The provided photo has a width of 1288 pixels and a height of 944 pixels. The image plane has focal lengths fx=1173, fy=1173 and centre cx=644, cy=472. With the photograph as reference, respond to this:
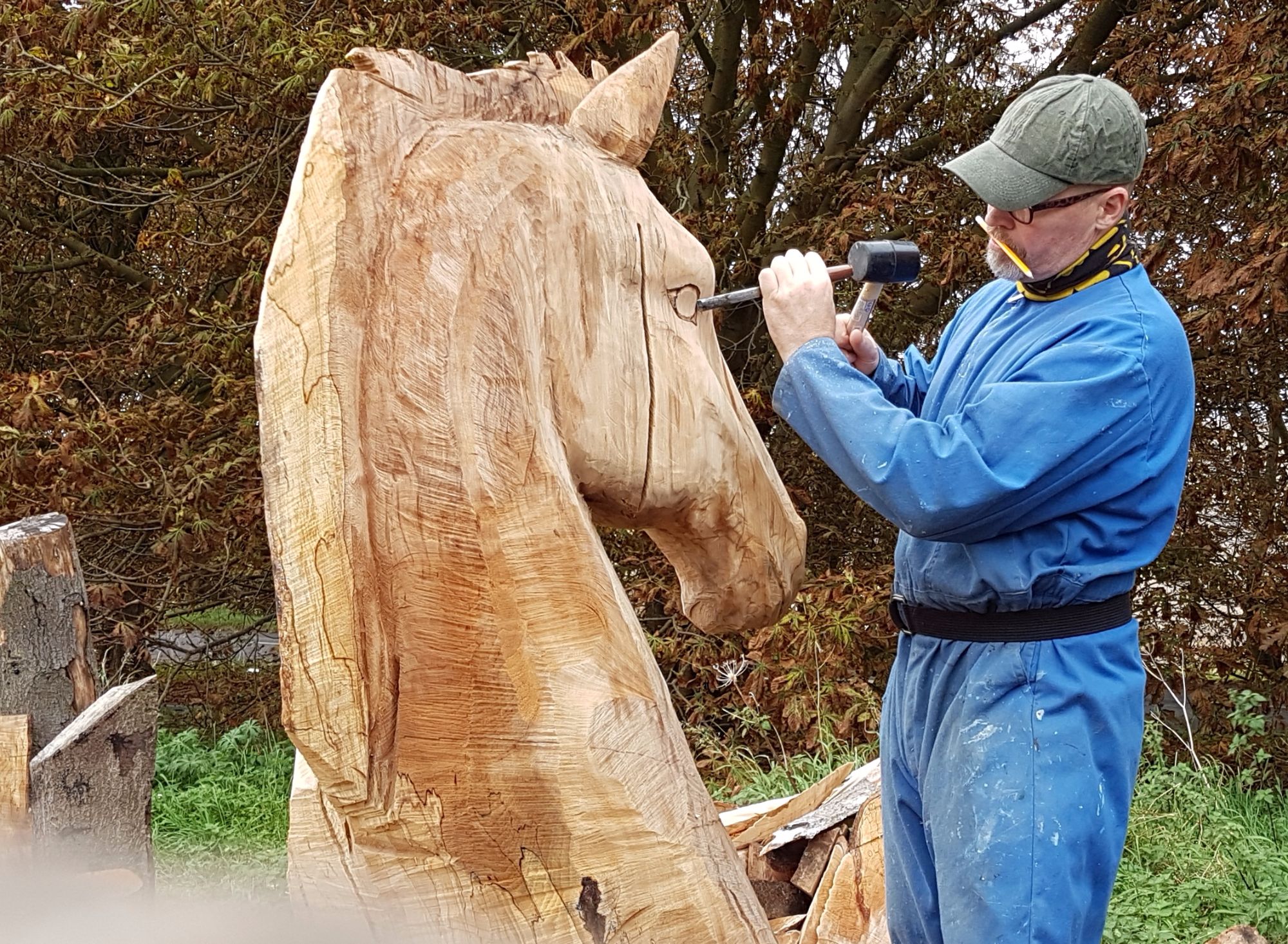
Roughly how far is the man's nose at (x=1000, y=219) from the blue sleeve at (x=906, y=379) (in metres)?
0.39

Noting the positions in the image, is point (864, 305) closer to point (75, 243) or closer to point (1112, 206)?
point (1112, 206)

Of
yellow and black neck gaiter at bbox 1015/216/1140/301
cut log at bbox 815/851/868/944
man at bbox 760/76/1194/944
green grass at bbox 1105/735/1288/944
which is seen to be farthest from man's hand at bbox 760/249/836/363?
green grass at bbox 1105/735/1288/944

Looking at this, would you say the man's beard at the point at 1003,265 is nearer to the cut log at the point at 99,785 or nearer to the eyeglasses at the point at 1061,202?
the eyeglasses at the point at 1061,202

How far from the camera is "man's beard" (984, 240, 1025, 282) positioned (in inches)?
75.1

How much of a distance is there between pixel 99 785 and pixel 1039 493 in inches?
68.9

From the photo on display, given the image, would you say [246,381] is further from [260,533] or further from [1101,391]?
[1101,391]

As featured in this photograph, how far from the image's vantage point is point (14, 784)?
7.16ft

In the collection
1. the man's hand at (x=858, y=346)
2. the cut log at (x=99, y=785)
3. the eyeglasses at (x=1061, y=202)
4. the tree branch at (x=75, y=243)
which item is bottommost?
the cut log at (x=99, y=785)

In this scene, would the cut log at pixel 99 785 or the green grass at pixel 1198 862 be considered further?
the green grass at pixel 1198 862

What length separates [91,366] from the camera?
18.6ft

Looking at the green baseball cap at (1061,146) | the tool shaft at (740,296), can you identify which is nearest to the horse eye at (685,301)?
the tool shaft at (740,296)

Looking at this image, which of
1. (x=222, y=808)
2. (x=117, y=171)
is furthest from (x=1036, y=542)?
(x=117, y=171)

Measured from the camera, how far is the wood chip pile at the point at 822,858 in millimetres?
2771

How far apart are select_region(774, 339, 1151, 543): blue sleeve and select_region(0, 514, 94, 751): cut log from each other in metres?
1.63
